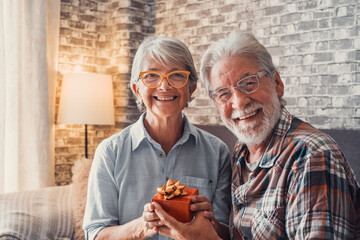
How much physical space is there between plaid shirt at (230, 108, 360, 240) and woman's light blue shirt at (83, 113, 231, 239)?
0.23 m

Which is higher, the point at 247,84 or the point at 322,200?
the point at 247,84

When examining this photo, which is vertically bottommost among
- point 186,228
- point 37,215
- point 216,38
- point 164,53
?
point 37,215

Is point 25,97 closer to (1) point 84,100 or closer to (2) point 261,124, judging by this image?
(1) point 84,100

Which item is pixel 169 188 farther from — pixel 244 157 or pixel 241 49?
pixel 241 49

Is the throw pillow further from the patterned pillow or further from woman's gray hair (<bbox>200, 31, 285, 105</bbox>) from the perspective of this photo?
woman's gray hair (<bbox>200, 31, 285, 105</bbox>)

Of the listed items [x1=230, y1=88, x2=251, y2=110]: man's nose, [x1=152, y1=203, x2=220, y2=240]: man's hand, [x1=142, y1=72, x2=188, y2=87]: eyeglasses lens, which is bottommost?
[x1=152, y1=203, x2=220, y2=240]: man's hand

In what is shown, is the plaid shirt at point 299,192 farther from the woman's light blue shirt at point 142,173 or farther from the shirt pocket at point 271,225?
the woman's light blue shirt at point 142,173

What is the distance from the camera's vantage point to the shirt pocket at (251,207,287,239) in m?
1.29

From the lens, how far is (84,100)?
3463mm

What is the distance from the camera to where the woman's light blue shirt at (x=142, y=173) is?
5.19ft

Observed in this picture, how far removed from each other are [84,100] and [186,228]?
93.1 inches

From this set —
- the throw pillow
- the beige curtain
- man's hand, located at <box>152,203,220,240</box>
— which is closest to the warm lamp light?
the beige curtain

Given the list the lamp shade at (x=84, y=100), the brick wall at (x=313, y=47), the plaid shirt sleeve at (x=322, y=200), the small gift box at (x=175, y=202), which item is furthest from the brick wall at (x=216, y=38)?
the small gift box at (x=175, y=202)

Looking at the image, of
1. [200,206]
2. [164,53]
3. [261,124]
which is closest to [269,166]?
[261,124]
